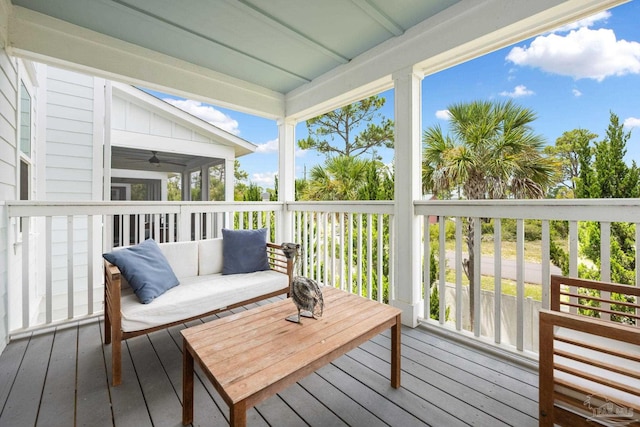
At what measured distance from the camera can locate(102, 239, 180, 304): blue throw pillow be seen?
211cm

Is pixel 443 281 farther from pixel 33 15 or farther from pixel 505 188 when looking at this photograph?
pixel 33 15

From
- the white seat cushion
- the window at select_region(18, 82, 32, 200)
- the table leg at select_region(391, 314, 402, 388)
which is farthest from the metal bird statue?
the window at select_region(18, 82, 32, 200)

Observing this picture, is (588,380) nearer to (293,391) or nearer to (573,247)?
(573,247)

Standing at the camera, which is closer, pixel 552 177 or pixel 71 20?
pixel 71 20

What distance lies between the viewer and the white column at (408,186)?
8.66ft

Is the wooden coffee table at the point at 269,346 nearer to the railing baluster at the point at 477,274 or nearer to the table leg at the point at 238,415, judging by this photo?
the table leg at the point at 238,415

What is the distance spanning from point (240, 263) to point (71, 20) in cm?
257

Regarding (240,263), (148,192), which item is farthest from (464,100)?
(148,192)

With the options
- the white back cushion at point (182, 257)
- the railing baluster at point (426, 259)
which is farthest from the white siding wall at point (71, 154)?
the railing baluster at point (426, 259)

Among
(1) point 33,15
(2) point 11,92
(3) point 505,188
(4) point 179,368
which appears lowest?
(4) point 179,368

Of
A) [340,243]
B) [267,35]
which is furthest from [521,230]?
[267,35]

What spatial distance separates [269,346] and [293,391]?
22.0 inches

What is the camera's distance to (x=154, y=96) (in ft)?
16.4

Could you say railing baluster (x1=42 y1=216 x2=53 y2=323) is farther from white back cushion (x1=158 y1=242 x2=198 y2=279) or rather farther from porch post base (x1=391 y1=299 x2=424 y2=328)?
porch post base (x1=391 y1=299 x2=424 y2=328)
